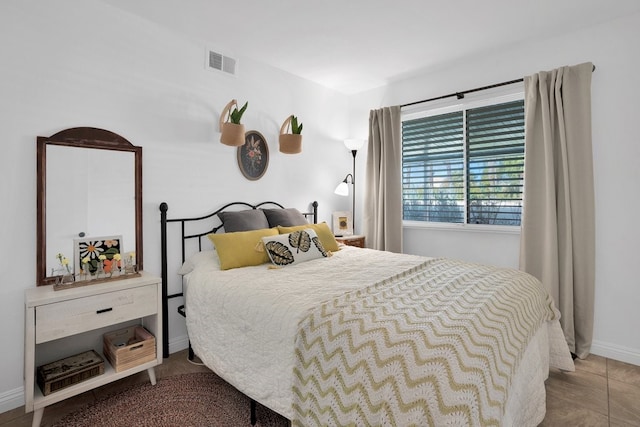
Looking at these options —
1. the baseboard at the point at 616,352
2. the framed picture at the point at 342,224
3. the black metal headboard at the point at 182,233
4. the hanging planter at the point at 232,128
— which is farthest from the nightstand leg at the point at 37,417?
the baseboard at the point at 616,352

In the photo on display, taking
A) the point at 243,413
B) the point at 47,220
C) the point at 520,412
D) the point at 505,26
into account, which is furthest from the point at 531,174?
the point at 47,220

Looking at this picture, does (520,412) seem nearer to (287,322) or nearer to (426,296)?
(426,296)

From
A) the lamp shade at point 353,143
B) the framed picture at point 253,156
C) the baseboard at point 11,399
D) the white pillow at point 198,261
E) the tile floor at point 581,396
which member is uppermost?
the lamp shade at point 353,143

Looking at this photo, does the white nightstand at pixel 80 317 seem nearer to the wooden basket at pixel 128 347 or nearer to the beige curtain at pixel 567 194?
the wooden basket at pixel 128 347

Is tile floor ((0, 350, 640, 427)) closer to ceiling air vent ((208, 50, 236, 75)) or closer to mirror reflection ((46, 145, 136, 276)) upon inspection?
mirror reflection ((46, 145, 136, 276))

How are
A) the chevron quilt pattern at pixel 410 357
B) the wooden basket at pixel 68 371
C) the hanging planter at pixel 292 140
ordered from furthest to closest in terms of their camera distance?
the hanging planter at pixel 292 140 < the wooden basket at pixel 68 371 < the chevron quilt pattern at pixel 410 357

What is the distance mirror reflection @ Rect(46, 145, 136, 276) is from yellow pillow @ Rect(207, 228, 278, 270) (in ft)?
2.11

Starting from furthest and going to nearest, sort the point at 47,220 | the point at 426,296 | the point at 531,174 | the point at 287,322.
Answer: the point at 531,174 → the point at 47,220 → the point at 426,296 → the point at 287,322

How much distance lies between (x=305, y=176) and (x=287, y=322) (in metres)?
2.42

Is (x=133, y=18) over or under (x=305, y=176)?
over

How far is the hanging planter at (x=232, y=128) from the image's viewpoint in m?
2.80

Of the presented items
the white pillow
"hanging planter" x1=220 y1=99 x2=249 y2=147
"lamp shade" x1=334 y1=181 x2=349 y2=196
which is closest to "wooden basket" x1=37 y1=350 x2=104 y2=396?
the white pillow

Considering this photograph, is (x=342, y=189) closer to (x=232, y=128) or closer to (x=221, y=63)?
(x=232, y=128)

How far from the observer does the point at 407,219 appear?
3.97m
